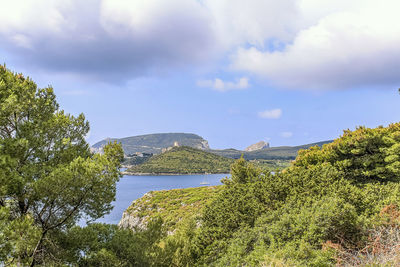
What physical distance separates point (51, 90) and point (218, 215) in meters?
10.6

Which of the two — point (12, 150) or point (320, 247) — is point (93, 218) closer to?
point (12, 150)

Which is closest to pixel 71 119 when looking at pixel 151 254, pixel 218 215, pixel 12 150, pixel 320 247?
pixel 12 150

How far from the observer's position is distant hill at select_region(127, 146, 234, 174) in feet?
543

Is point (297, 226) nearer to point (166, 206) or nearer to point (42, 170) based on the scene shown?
point (42, 170)

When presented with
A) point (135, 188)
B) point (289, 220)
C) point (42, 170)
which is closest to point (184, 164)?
point (135, 188)

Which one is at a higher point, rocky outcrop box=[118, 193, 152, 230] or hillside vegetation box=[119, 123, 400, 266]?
hillside vegetation box=[119, 123, 400, 266]

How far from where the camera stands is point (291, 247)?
8.89 meters

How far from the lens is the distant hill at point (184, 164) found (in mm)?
165625

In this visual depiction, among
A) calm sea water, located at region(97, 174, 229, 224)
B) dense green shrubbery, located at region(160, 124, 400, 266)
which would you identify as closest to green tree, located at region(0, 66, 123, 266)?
dense green shrubbery, located at region(160, 124, 400, 266)

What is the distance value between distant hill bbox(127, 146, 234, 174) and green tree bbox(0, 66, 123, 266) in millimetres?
154092

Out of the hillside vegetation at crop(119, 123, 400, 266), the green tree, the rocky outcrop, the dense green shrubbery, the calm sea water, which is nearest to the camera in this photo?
the green tree

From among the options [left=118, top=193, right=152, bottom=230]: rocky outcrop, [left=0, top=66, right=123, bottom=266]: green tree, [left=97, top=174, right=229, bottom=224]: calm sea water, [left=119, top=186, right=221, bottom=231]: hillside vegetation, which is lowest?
[left=97, top=174, right=229, bottom=224]: calm sea water

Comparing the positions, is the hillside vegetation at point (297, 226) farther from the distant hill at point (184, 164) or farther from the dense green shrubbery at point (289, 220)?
the distant hill at point (184, 164)

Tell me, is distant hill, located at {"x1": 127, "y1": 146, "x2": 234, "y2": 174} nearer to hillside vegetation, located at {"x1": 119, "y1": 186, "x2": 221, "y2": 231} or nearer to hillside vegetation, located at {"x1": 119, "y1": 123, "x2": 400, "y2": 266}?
hillside vegetation, located at {"x1": 119, "y1": 186, "x2": 221, "y2": 231}
